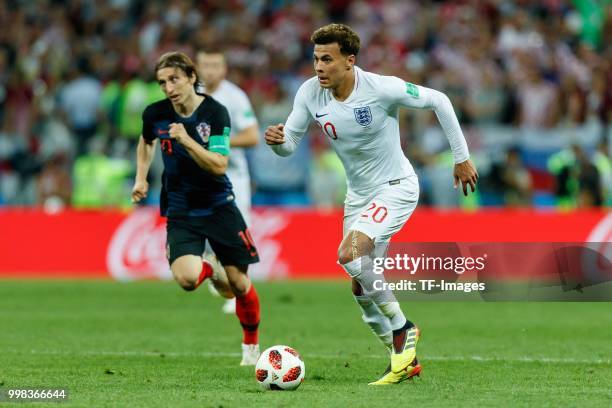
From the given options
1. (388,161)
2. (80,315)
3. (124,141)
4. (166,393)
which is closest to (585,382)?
(388,161)

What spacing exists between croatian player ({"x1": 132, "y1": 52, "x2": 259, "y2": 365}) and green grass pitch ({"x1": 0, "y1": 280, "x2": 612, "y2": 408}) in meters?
0.67

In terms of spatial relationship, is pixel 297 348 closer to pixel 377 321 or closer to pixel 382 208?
pixel 377 321

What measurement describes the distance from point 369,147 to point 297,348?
2.70 meters

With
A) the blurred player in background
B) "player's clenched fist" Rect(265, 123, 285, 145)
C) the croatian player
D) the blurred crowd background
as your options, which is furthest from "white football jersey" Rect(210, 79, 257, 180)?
the blurred crowd background

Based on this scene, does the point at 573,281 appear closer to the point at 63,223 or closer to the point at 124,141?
the point at 63,223

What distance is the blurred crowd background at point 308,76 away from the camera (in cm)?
2039

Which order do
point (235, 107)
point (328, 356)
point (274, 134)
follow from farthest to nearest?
point (235, 107) < point (328, 356) < point (274, 134)

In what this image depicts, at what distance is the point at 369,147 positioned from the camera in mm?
8547

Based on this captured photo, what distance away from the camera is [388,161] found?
8.63 m

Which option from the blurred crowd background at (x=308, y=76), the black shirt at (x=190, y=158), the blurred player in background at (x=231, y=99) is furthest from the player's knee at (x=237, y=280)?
the blurred crowd background at (x=308, y=76)

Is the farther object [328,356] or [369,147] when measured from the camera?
[328,356]

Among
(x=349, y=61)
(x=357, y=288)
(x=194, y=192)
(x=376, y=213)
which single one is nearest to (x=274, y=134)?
(x=349, y=61)

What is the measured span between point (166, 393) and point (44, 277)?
1143cm

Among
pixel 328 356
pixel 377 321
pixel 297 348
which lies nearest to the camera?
pixel 377 321
